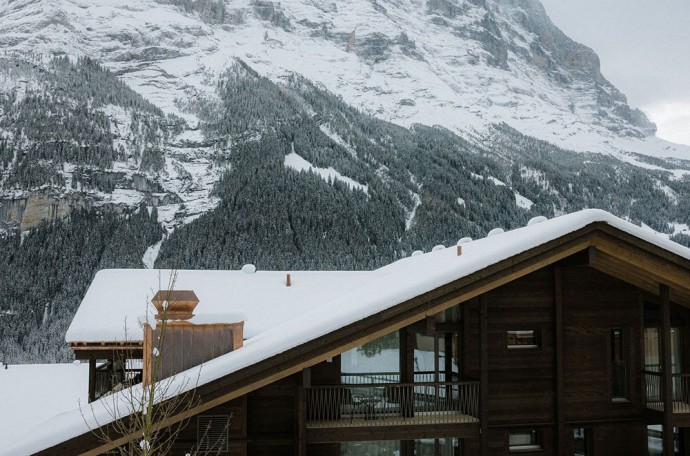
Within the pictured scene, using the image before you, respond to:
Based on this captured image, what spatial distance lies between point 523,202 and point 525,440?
472ft

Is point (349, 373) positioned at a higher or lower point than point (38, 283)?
lower

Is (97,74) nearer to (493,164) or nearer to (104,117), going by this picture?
(104,117)

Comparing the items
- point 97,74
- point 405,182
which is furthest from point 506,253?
point 97,74

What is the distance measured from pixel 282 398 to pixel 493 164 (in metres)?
157

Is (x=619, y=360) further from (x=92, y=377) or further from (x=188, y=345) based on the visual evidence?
(x=92, y=377)

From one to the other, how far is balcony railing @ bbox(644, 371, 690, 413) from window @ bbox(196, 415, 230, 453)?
322 inches

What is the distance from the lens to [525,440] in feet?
42.7

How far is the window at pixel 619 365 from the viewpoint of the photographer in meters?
13.5

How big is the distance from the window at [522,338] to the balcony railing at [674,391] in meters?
2.27

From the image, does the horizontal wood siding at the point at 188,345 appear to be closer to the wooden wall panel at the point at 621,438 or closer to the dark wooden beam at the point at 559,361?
the dark wooden beam at the point at 559,361

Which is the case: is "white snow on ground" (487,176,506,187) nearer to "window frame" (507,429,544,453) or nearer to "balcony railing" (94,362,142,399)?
"balcony railing" (94,362,142,399)

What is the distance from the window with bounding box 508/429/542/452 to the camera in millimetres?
12875

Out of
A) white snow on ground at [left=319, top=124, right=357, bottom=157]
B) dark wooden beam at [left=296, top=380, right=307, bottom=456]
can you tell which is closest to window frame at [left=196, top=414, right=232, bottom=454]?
dark wooden beam at [left=296, top=380, right=307, bottom=456]

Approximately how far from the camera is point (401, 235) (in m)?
126
